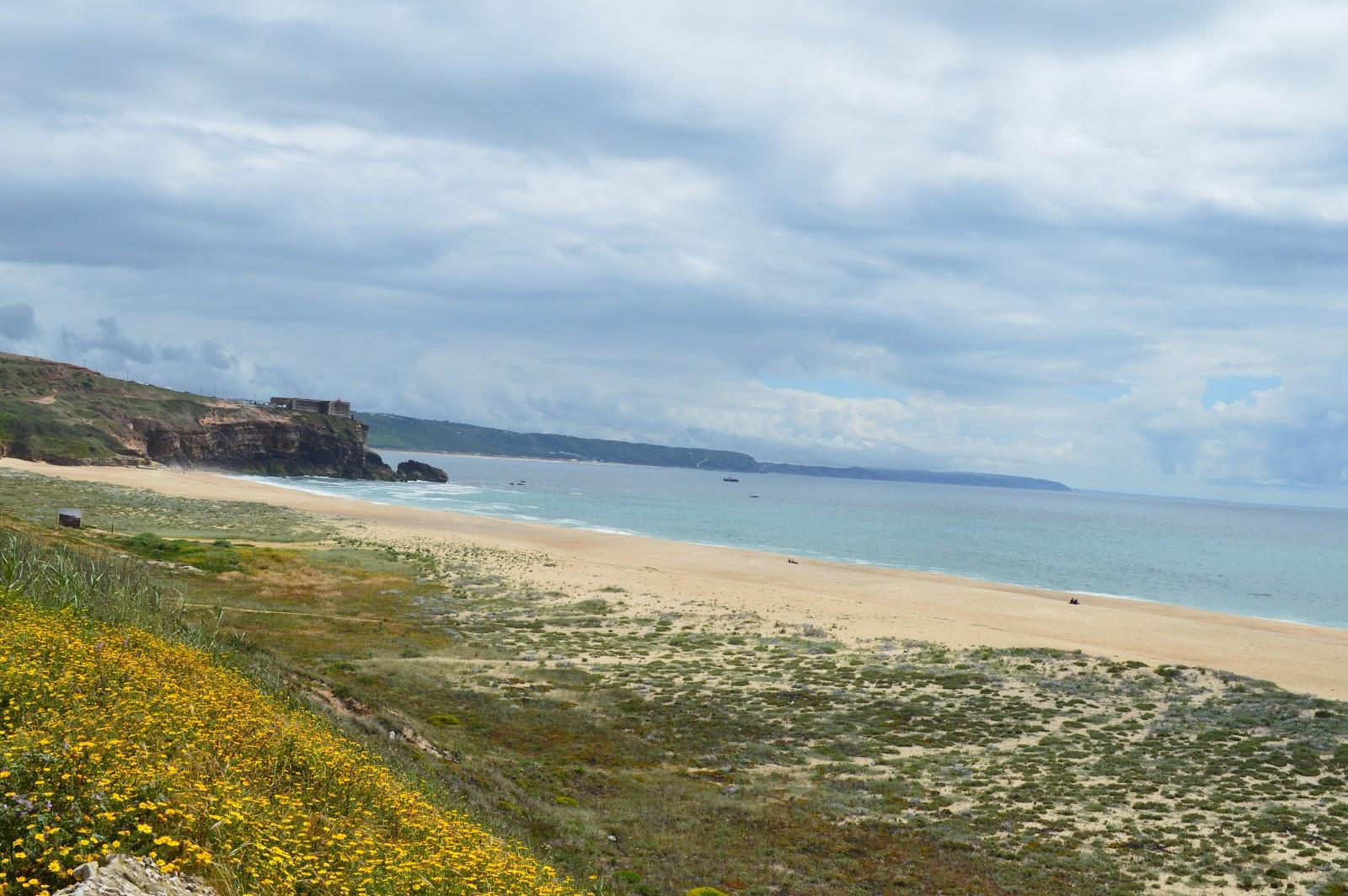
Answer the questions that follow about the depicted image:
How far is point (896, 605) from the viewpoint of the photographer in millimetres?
51062

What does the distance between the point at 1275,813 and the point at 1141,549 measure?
115 meters

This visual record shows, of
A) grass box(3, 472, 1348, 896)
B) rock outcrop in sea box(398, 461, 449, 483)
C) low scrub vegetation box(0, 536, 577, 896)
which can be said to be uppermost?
low scrub vegetation box(0, 536, 577, 896)

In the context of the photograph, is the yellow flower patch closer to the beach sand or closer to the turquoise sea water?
the beach sand

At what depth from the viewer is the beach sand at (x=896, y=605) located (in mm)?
39469

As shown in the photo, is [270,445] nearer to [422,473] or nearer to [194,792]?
[422,473]

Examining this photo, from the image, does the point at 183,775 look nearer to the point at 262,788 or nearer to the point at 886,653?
the point at 262,788

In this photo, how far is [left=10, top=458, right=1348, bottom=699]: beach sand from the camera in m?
39.5

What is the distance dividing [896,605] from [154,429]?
132 metres

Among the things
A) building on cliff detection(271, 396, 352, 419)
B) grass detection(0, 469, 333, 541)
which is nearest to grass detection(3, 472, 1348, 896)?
grass detection(0, 469, 333, 541)

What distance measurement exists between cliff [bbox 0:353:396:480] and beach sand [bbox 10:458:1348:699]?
47770 millimetres

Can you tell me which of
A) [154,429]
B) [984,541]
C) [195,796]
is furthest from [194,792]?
[154,429]

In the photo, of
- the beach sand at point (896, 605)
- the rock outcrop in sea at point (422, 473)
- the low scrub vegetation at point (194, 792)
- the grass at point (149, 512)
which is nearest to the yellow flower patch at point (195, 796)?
the low scrub vegetation at point (194, 792)

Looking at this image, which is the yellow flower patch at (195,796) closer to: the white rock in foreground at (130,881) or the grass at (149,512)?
the white rock in foreground at (130,881)

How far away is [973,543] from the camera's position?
365ft
